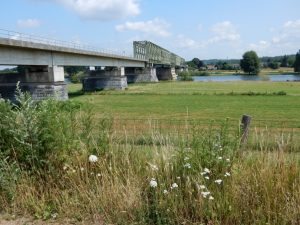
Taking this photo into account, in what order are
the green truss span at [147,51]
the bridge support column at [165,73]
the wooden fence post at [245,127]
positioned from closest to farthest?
the wooden fence post at [245,127] < the green truss span at [147,51] < the bridge support column at [165,73]

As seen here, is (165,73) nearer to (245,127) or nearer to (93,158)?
(245,127)

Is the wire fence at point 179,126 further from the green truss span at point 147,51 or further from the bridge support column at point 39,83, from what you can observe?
the green truss span at point 147,51

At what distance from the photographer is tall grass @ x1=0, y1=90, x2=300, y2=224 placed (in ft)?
16.6

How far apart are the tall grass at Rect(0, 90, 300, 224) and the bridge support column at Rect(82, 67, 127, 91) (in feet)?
208

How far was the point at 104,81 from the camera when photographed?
71.8 metres

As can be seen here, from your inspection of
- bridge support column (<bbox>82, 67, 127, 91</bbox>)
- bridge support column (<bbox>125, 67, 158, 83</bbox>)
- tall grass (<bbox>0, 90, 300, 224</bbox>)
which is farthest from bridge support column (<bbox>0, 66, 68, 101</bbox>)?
bridge support column (<bbox>125, 67, 158, 83</bbox>)

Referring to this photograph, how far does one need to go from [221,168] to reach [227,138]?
52cm

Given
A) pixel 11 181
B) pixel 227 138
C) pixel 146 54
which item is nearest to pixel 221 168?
pixel 227 138

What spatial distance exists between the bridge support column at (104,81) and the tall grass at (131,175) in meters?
63.4

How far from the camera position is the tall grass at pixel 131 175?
507 cm

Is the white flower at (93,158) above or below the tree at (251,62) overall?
below

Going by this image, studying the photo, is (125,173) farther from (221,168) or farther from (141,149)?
(221,168)

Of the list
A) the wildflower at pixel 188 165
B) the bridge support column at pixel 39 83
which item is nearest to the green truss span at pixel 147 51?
the bridge support column at pixel 39 83

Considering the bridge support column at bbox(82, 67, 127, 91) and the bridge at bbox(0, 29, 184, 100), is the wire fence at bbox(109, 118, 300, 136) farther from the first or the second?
the bridge support column at bbox(82, 67, 127, 91)
